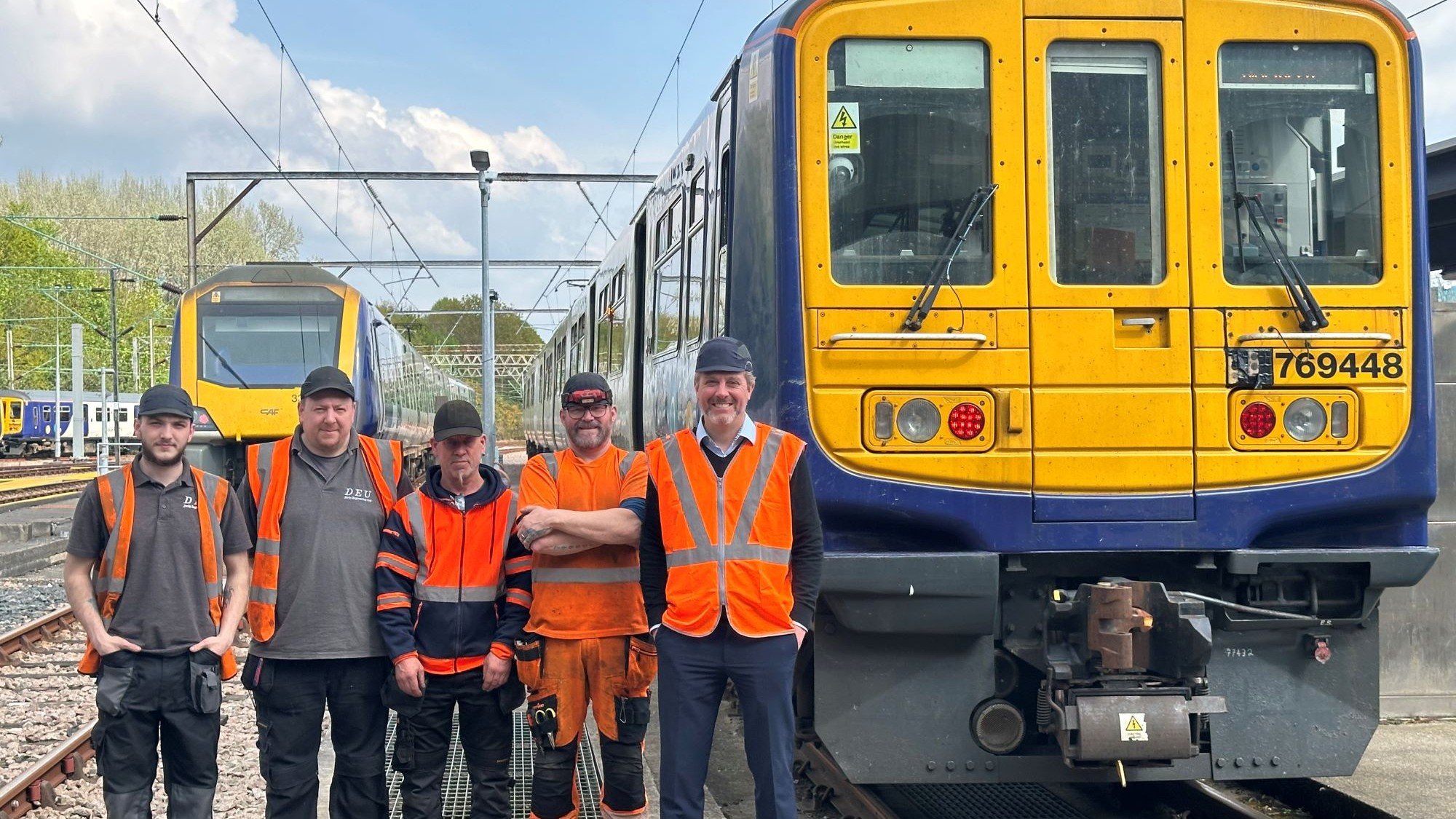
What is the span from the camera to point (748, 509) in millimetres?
4434

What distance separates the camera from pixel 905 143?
5.23 meters

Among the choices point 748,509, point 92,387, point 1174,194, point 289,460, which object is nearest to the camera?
point 748,509

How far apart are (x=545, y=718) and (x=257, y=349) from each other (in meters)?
13.5

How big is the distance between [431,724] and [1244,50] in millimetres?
3758

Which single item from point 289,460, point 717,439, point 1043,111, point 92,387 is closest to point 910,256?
point 1043,111

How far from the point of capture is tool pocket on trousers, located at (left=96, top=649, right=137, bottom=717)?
180 inches

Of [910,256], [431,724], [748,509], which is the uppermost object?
[910,256]

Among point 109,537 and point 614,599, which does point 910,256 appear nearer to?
point 614,599

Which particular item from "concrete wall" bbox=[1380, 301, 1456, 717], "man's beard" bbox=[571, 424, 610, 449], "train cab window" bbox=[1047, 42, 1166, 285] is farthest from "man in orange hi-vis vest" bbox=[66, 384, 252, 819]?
"concrete wall" bbox=[1380, 301, 1456, 717]

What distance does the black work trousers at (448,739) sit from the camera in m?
4.75

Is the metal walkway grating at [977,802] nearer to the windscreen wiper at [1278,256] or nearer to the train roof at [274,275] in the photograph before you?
the windscreen wiper at [1278,256]

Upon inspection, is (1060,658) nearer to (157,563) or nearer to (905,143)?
(905,143)

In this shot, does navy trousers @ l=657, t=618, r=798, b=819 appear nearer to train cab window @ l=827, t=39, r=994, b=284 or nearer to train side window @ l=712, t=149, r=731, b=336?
train cab window @ l=827, t=39, r=994, b=284

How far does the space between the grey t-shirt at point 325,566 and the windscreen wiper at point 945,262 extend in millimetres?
1978
